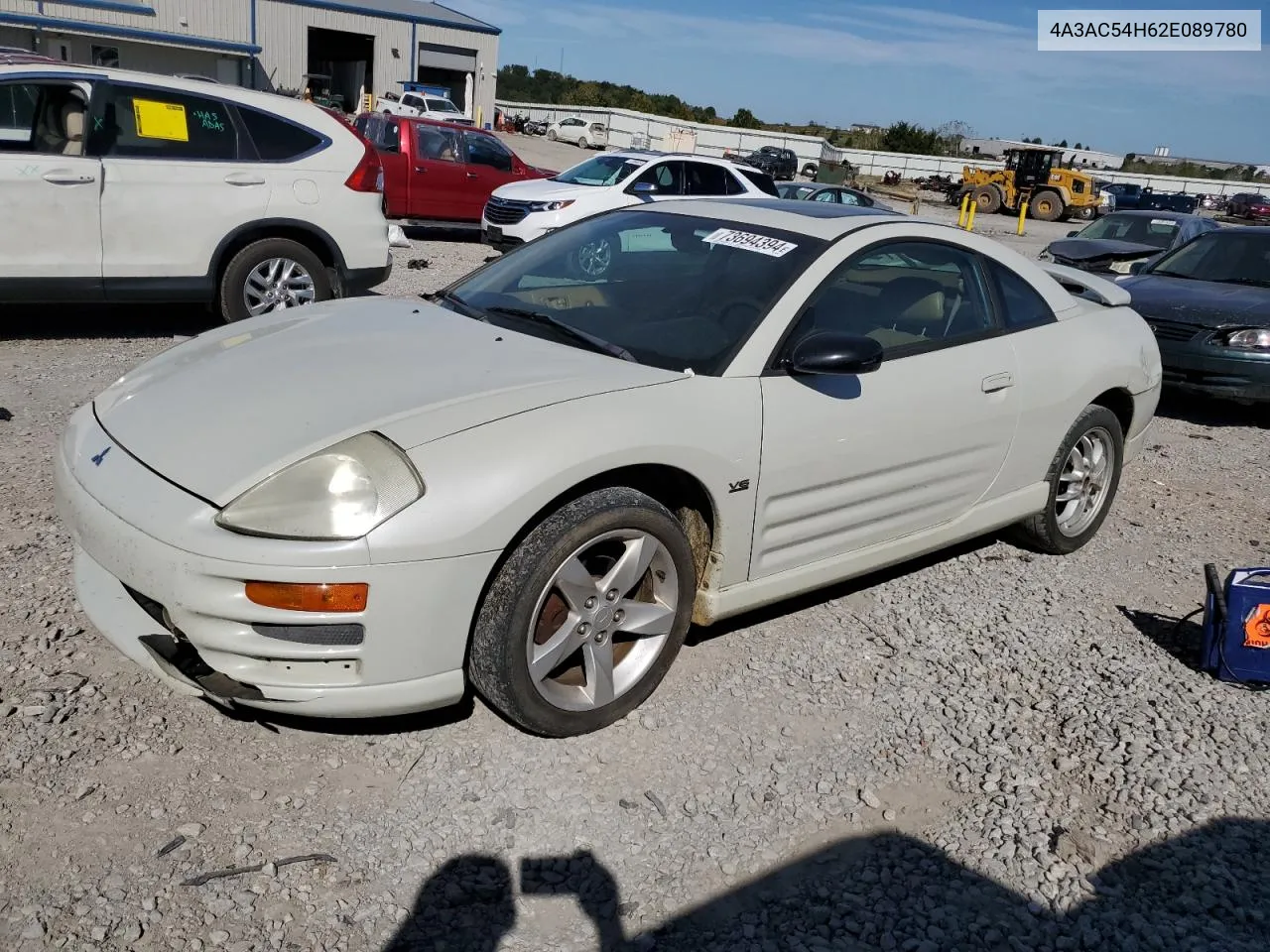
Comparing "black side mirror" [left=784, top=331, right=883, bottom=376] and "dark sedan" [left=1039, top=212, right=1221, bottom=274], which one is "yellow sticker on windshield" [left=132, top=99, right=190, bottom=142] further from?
"dark sedan" [left=1039, top=212, right=1221, bottom=274]

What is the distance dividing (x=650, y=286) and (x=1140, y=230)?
10942mm

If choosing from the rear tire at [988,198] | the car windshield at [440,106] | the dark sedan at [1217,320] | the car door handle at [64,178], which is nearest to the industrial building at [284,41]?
the car windshield at [440,106]

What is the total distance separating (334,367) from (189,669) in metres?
1.01

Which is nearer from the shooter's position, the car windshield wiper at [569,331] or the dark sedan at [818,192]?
the car windshield wiper at [569,331]

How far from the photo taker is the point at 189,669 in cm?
278

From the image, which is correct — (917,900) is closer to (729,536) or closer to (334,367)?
(729,536)

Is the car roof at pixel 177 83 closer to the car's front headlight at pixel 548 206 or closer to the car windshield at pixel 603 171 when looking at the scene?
the car's front headlight at pixel 548 206

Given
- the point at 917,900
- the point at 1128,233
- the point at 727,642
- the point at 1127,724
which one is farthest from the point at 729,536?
the point at 1128,233

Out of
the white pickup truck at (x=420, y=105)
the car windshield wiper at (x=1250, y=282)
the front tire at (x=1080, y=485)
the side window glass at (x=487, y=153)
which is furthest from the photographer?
the white pickup truck at (x=420, y=105)

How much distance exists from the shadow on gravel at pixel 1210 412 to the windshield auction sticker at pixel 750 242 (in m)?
5.60

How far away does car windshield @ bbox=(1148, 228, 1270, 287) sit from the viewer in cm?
863

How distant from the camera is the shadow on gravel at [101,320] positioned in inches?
296

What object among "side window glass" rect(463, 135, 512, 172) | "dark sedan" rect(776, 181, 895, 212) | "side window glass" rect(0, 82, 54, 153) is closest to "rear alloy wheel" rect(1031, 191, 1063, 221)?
"dark sedan" rect(776, 181, 895, 212)

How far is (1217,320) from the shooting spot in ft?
25.1
